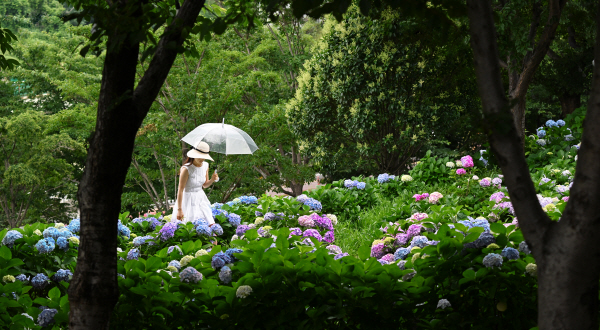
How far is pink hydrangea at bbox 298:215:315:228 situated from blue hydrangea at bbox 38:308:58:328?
2892mm

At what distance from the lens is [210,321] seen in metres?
2.82

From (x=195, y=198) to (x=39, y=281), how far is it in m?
2.93

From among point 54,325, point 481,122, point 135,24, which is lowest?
point 54,325

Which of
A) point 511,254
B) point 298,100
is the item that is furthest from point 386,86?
A: point 511,254

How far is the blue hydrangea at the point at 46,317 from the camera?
2.87 meters

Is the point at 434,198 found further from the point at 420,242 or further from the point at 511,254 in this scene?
the point at 511,254

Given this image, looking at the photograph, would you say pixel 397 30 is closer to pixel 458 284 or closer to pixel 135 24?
pixel 458 284

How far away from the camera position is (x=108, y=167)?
2227 mm

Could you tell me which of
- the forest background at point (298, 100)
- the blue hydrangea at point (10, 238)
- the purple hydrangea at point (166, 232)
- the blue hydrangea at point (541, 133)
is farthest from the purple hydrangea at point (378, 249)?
the blue hydrangea at point (541, 133)

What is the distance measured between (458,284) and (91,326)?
190 centimetres

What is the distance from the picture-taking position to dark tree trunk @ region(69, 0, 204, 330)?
2.21 meters

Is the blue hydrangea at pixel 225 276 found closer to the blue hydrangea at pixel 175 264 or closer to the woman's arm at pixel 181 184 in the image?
the blue hydrangea at pixel 175 264

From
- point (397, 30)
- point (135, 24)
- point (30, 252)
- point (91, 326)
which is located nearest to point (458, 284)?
point (91, 326)

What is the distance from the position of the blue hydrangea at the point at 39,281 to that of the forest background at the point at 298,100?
1971mm
